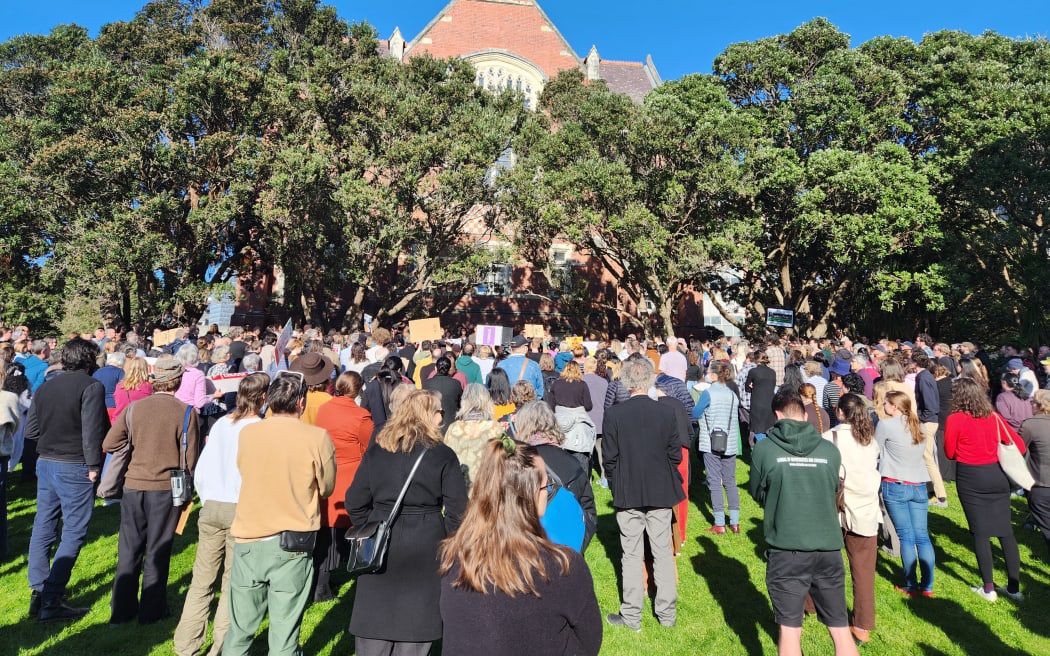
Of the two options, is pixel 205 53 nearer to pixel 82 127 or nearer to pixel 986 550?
pixel 82 127

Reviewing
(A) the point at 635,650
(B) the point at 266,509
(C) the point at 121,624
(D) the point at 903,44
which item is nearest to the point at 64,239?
(C) the point at 121,624

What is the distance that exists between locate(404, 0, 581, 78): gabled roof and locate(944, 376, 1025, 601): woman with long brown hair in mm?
33378

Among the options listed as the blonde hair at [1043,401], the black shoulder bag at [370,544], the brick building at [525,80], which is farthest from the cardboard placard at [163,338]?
the brick building at [525,80]

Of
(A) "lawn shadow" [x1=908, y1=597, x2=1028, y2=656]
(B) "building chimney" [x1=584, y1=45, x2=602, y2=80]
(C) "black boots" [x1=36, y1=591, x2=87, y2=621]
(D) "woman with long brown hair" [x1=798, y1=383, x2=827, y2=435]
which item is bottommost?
(A) "lawn shadow" [x1=908, y1=597, x2=1028, y2=656]

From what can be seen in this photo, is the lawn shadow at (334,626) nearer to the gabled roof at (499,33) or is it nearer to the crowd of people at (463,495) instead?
the crowd of people at (463,495)

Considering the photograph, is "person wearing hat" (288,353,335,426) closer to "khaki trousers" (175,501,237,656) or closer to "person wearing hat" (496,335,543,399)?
"khaki trousers" (175,501,237,656)

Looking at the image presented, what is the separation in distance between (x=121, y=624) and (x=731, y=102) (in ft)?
72.3

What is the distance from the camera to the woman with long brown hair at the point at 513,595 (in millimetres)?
2043

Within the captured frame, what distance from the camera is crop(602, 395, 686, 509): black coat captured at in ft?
15.5

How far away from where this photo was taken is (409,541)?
123 inches

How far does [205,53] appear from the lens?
780 inches

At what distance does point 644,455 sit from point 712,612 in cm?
179

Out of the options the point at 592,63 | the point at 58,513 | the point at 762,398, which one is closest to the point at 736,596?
the point at 762,398

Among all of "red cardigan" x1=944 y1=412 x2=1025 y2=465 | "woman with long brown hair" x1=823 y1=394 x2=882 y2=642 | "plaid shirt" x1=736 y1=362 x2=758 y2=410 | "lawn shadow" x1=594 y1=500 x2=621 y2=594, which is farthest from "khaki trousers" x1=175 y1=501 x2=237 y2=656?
"plaid shirt" x1=736 y1=362 x2=758 y2=410
